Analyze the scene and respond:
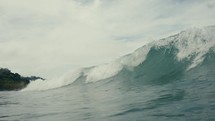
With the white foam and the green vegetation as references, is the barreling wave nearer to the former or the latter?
the white foam

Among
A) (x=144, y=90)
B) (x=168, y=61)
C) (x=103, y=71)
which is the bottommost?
(x=144, y=90)

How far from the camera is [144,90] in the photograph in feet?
61.0

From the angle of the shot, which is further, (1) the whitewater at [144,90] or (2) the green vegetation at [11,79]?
(2) the green vegetation at [11,79]

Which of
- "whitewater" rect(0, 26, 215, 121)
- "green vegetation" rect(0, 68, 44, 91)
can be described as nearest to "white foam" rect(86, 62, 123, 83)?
"whitewater" rect(0, 26, 215, 121)

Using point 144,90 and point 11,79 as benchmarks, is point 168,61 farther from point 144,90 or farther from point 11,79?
point 11,79

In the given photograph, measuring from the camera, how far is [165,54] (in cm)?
2886

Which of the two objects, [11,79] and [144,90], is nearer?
[144,90]

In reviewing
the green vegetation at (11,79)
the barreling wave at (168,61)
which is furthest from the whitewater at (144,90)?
the green vegetation at (11,79)

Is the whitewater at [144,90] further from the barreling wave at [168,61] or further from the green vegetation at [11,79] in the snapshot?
the green vegetation at [11,79]

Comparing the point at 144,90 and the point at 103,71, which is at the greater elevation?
the point at 103,71

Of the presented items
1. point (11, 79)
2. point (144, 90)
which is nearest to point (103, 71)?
point (144, 90)

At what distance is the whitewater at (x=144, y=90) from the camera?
37.8 ft

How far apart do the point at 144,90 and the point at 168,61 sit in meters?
9.17

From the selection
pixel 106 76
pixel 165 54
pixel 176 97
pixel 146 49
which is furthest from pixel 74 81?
pixel 176 97
